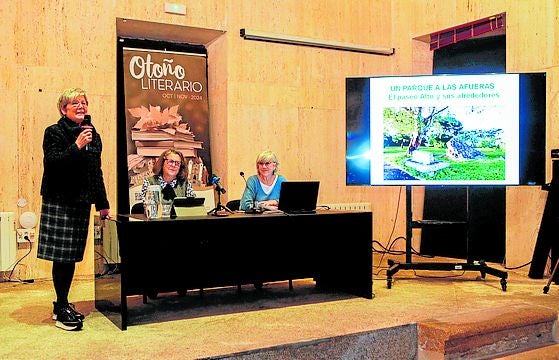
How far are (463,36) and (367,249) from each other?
9.49ft

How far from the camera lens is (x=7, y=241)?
4812 mm

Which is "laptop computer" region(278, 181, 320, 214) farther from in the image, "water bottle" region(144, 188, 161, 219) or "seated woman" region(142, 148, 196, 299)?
"water bottle" region(144, 188, 161, 219)

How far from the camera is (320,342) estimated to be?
3104mm

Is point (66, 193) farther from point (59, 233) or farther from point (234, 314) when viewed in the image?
point (234, 314)

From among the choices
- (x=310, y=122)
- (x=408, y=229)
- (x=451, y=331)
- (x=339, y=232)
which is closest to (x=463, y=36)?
(x=310, y=122)

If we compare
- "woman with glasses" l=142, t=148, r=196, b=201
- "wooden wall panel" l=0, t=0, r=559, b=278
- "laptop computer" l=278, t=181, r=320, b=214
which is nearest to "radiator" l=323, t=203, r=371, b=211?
"wooden wall panel" l=0, t=0, r=559, b=278

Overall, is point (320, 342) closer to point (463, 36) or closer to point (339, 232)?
point (339, 232)

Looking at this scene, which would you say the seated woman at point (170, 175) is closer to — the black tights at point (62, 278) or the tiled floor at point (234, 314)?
the tiled floor at point (234, 314)

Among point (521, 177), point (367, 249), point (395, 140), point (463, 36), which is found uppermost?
point (463, 36)

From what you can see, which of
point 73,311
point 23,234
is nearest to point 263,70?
point 23,234

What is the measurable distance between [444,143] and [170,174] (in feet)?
7.08

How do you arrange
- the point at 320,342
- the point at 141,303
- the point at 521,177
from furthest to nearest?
the point at 521,177 → the point at 141,303 → the point at 320,342

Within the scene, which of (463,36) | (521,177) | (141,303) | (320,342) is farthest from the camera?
(463,36)

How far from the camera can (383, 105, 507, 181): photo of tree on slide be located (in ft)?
15.5
